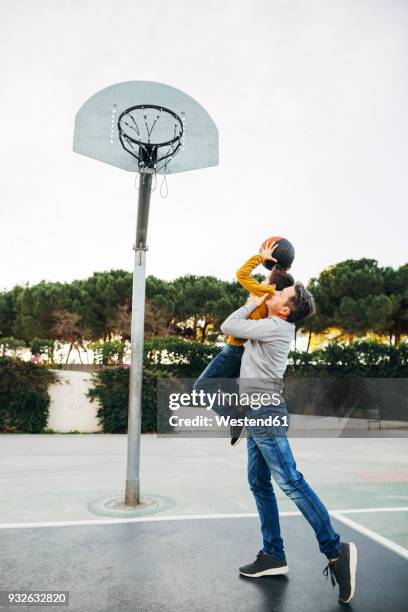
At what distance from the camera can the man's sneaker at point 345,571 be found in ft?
8.38

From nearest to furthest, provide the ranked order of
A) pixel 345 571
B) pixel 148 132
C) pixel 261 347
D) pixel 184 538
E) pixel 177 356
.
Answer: pixel 345 571 < pixel 261 347 < pixel 184 538 < pixel 148 132 < pixel 177 356

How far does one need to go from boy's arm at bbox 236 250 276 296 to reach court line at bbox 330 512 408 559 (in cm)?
222

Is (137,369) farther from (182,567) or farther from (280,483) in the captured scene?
(280,483)

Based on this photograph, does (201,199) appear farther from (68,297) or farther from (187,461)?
(68,297)

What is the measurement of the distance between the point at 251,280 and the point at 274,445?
1025 mm

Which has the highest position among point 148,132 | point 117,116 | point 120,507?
point 117,116

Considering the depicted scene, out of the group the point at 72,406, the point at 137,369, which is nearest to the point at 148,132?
the point at 137,369

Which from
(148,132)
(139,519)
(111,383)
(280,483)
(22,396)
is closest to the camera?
(280,483)

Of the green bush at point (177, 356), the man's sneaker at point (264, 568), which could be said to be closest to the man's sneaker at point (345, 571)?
the man's sneaker at point (264, 568)

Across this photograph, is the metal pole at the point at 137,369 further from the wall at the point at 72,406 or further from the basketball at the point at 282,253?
the wall at the point at 72,406

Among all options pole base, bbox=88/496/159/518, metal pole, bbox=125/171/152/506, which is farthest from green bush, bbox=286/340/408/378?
metal pole, bbox=125/171/152/506

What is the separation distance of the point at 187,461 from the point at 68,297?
2612cm

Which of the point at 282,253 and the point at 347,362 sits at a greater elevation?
the point at 282,253

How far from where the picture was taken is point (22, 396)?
11477 mm
